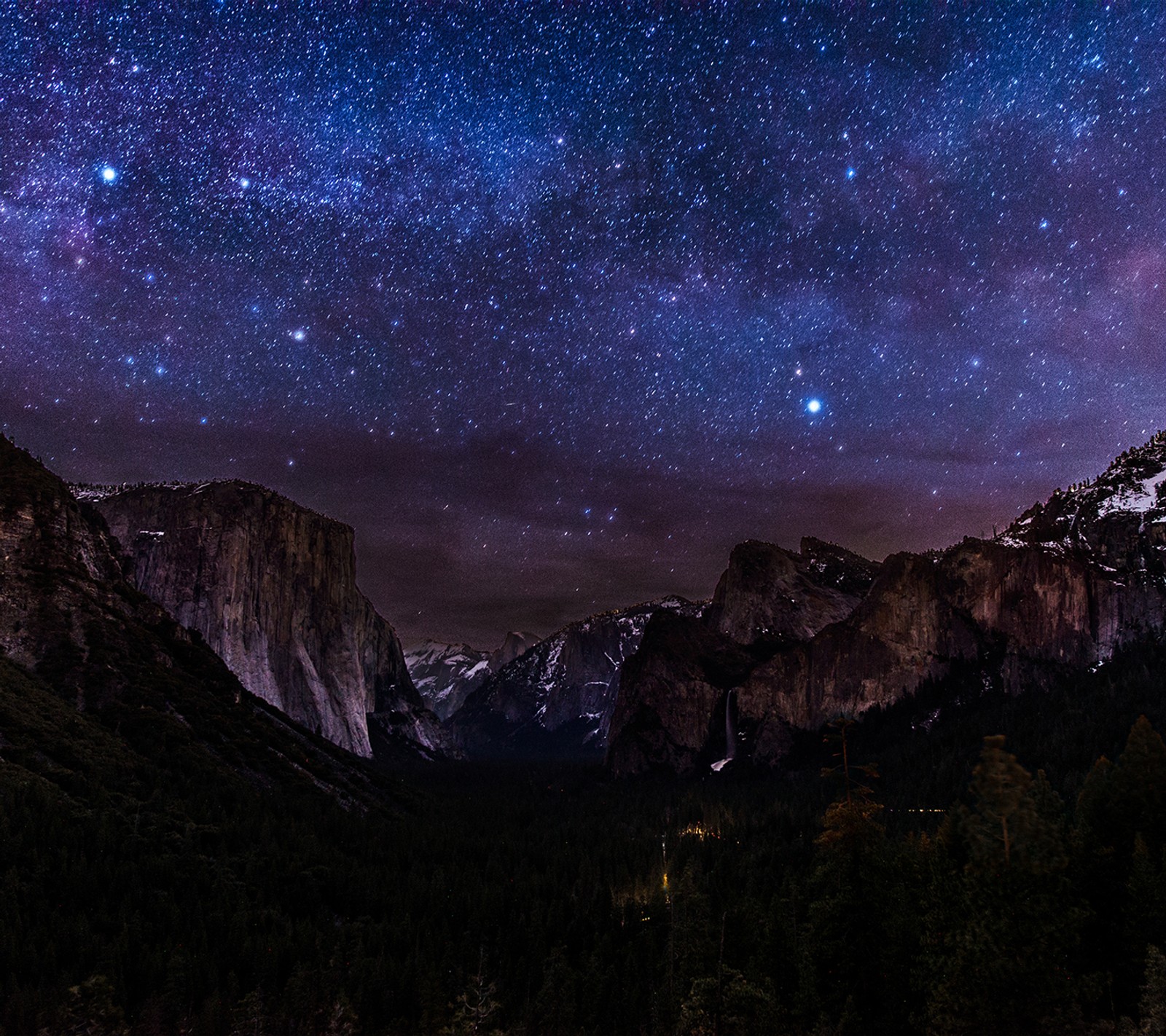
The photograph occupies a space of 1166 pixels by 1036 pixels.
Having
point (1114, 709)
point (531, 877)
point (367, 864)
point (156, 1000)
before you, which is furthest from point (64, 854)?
point (1114, 709)

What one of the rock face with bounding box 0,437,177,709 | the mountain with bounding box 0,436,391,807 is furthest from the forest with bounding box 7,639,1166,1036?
the rock face with bounding box 0,437,177,709

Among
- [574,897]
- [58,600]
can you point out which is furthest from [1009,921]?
[58,600]

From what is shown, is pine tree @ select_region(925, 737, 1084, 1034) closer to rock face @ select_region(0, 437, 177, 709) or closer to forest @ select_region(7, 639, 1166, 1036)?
forest @ select_region(7, 639, 1166, 1036)

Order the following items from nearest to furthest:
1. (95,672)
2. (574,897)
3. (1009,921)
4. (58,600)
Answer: (1009,921), (574,897), (95,672), (58,600)

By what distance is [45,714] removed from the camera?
13538 centimetres

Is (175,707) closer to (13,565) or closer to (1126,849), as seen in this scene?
(13,565)

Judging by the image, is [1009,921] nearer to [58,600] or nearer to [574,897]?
[574,897]

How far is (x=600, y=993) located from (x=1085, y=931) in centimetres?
5321

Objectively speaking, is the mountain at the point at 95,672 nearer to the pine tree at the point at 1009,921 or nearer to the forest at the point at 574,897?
the forest at the point at 574,897

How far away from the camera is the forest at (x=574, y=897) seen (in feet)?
115

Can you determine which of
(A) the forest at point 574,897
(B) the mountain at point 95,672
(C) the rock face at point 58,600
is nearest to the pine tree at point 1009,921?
(A) the forest at point 574,897

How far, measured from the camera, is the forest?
3491 cm

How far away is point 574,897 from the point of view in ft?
390

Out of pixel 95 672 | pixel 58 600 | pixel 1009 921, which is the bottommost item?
pixel 95 672
